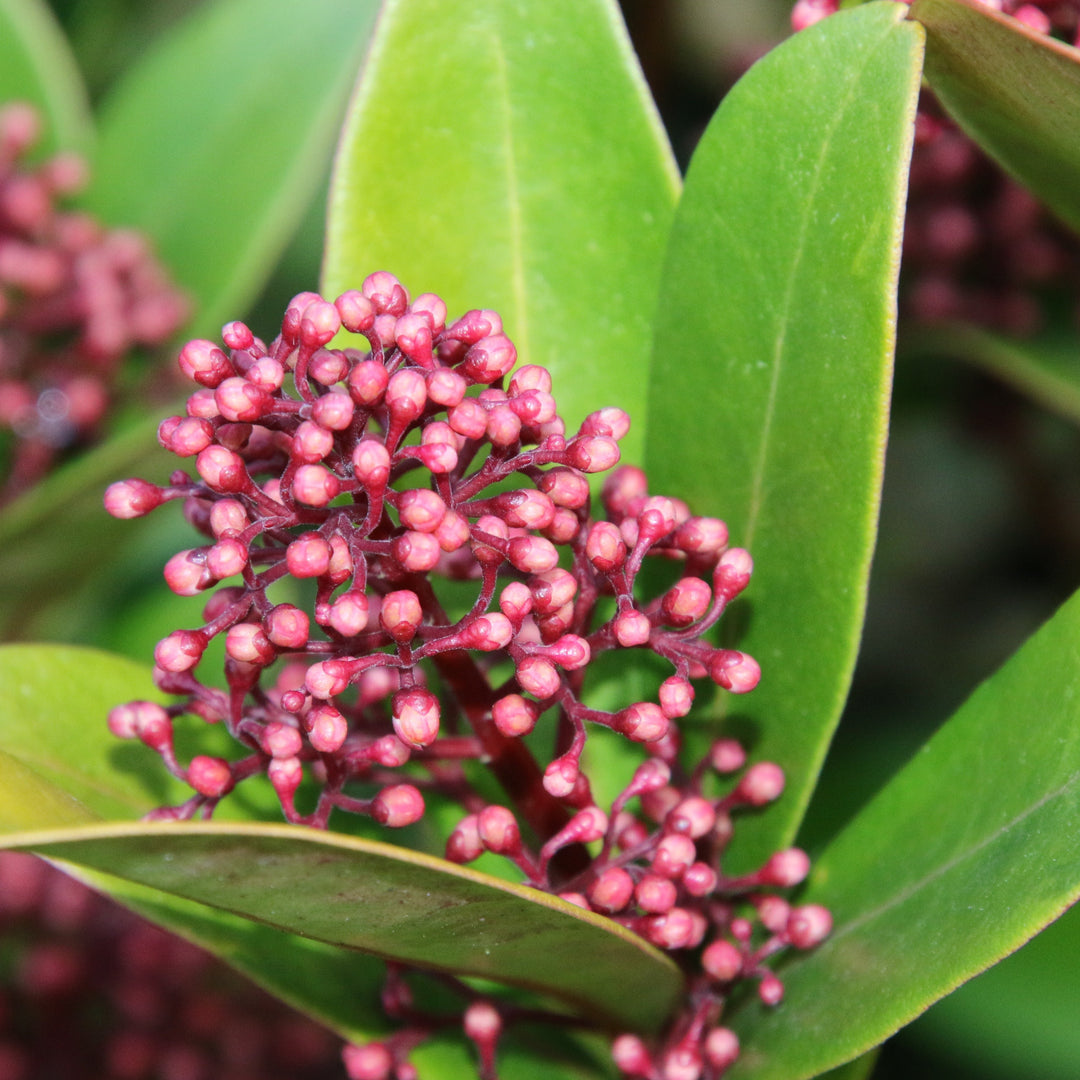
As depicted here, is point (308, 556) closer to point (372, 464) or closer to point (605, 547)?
point (372, 464)

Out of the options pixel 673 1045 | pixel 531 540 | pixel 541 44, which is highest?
pixel 541 44

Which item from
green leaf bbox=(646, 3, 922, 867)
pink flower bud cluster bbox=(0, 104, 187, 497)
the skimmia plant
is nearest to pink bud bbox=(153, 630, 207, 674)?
the skimmia plant

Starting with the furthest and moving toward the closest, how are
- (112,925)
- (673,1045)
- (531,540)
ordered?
(112,925), (673,1045), (531,540)

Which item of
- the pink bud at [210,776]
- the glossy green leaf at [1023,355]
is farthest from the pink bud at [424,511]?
the glossy green leaf at [1023,355]

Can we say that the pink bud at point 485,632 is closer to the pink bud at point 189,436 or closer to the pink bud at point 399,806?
the pink bud at point 399,806

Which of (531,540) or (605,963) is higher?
(531,540)

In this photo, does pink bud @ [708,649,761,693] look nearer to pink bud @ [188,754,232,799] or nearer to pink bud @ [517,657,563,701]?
pink bud @ [517,657,563,701]

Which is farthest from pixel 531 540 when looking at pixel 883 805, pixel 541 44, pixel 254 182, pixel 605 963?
pixel 254 182

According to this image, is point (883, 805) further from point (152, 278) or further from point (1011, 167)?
point (152, 278)
